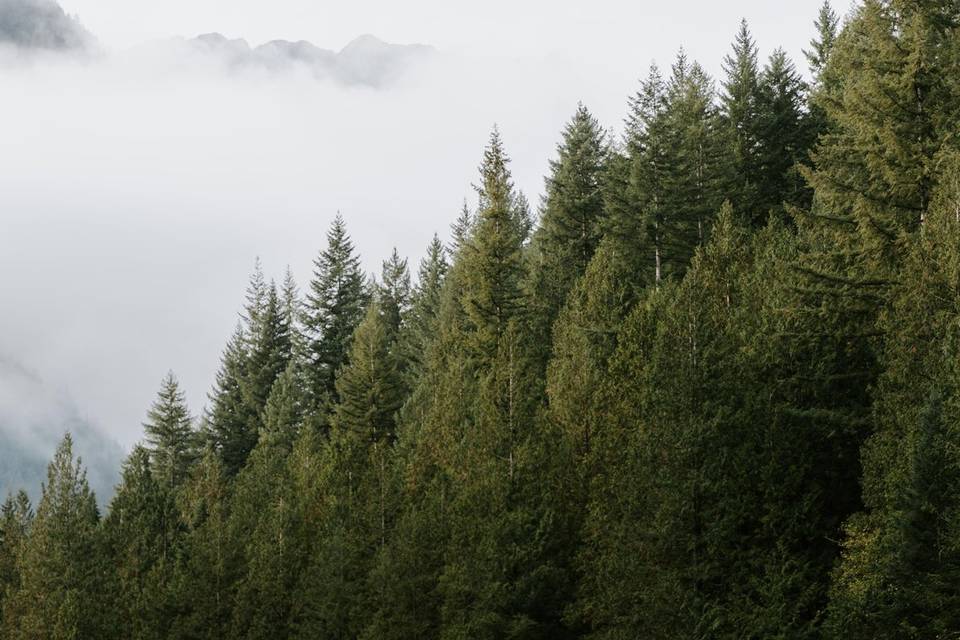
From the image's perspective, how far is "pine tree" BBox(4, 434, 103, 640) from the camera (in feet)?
164

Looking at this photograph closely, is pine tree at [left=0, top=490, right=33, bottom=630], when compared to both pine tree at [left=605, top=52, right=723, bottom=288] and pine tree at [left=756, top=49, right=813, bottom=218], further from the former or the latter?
pine tree at [left=756, top=49, right=813, bottom=218]

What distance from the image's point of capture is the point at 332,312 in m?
68.7

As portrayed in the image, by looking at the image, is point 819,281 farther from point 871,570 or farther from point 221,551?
point 221,551

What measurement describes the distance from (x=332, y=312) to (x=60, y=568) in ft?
84.7

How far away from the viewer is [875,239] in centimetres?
2492

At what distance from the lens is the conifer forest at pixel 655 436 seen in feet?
73.6

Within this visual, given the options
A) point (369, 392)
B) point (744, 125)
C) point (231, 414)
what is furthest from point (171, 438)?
point (744, 125)

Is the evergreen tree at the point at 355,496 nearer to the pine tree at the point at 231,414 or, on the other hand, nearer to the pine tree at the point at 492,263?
the pine tree at the point at 492,263

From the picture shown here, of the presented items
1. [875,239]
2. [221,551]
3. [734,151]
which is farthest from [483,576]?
[734,151]

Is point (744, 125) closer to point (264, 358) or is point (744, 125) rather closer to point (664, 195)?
point (664, 195)

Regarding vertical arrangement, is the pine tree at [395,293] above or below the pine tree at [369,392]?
above

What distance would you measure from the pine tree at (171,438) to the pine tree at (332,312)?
43.4 feet

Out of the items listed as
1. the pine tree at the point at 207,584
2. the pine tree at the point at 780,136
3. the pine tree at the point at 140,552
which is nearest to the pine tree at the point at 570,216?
the pine tree at the point at 780,136

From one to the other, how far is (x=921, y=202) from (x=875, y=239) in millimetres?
1690
